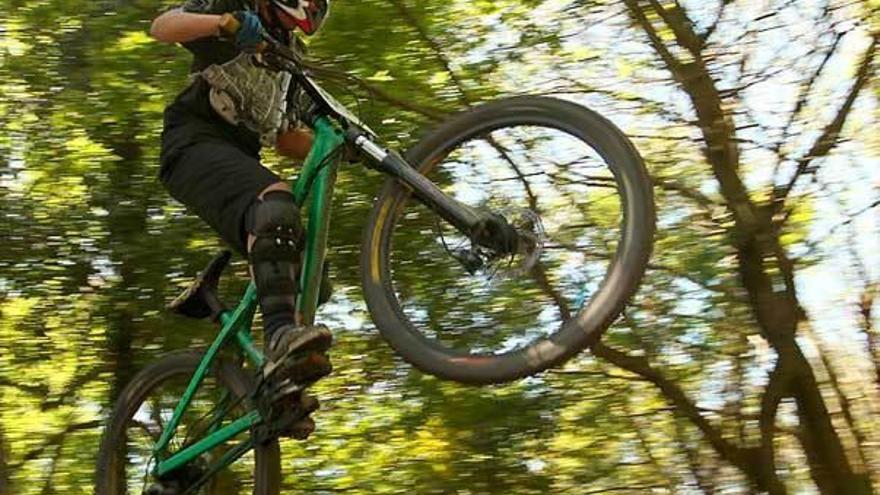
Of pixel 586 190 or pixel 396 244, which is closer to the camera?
pixel 396 244

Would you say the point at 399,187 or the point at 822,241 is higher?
the point at 399,187

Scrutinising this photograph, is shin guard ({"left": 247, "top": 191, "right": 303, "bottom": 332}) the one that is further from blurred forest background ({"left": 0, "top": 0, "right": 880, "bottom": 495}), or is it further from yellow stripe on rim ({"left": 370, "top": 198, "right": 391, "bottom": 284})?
blurred forest background ({"left": 0, "top": 0, "right": 880, "bottom": 495})

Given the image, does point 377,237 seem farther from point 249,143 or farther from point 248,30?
point 248,30

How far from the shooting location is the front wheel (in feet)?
9.52

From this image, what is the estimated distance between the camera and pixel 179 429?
378 cm

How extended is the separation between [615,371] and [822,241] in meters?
1.27

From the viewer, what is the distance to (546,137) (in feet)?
10.7

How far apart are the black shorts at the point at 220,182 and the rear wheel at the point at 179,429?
583 mm

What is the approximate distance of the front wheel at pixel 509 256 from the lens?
290 cm

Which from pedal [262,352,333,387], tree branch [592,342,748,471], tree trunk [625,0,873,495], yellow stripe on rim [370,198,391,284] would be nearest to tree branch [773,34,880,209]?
tree trunk [625,0,873,495]

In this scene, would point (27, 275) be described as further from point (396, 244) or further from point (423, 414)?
point (396, 244)

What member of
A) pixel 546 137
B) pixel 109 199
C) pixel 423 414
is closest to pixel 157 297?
pixel 109 199

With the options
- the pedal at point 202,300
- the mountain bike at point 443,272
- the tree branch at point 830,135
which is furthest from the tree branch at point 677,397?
the pedal at point 202,300

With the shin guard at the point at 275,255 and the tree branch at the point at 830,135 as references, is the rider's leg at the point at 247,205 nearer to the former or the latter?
the shin guard at the point at 275,255
